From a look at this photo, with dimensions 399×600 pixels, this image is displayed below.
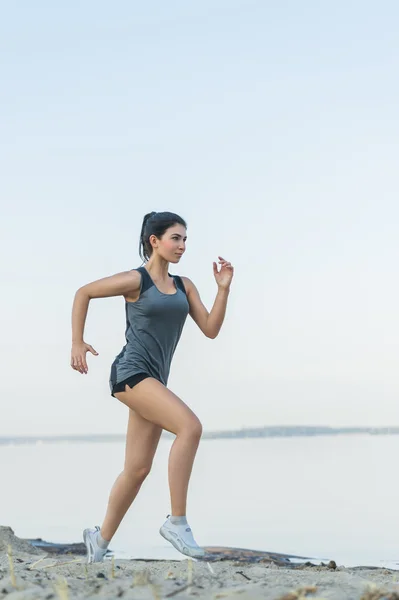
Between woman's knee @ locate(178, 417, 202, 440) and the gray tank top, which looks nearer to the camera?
woman's knee @ locate(178, 417, 202, 440)

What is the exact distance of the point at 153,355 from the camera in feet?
19.0

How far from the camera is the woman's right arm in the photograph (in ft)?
18.9

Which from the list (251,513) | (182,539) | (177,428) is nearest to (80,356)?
(177,428)

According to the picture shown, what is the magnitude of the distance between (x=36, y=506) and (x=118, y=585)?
15.2 metres

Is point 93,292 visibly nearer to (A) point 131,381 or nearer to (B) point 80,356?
(B) point 80,356

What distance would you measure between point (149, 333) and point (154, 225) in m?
0.75

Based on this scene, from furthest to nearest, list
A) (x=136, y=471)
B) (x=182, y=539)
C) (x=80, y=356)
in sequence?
(x=136, y=471), (x=80, y=356), (x=182, y=539)

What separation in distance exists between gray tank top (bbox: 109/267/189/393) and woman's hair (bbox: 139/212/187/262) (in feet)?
0.82

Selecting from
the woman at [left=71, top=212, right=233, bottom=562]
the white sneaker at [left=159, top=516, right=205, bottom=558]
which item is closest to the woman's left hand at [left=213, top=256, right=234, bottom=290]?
the woman at [left=71, top=212, right=233, bottom=562]

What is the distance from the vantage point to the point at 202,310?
20.2ft

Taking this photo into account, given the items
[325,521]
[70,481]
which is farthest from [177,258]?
[70,481]

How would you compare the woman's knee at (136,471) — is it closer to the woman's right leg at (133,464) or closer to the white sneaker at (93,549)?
the woman's right leg at (133,464)

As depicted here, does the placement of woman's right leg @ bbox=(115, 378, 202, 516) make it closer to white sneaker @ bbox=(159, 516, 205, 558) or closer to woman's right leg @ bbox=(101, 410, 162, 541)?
white sneaker @ bbox=(159, 516, 205, 558)

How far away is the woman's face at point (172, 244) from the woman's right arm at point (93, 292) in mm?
245
